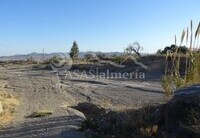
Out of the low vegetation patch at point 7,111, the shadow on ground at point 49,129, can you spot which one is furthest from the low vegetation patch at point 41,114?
the shadow on ground at point 49,129

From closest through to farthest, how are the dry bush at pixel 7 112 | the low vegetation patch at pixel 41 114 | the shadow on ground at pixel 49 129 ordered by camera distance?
the shadow on ground at pixel 49 129 < the dry bush at pixel 7 112 < the low vegetation patch at pixel 41 114

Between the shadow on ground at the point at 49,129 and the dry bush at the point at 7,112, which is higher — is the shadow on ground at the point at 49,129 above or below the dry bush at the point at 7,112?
above

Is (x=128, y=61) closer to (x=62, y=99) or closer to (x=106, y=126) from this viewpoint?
(x=62, y=99)

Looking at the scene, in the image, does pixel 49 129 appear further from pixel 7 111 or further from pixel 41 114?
pixel 7 111

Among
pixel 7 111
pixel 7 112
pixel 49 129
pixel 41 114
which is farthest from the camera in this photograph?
pixel 7 111

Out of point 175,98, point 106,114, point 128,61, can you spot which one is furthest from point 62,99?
point 128,61

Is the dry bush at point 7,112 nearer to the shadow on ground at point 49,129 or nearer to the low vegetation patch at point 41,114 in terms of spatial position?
the low vegetation patch at point 41,114

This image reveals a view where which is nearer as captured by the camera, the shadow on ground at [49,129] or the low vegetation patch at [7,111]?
the shadow on ground at [49,129]

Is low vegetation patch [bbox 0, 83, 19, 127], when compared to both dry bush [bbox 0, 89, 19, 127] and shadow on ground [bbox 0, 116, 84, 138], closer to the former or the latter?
dry bush [bbox 0, 89, 19, 127]

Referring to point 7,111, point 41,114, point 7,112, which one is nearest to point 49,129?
point 41,114

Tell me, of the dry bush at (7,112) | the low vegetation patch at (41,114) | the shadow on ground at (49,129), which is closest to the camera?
the shadow on ground at (49,129)

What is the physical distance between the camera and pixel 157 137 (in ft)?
32.8

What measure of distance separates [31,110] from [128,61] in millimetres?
35424

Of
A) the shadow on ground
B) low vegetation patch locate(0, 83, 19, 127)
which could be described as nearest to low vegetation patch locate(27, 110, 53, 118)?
low vegetation patch locate(0, 83, 19, 127)
